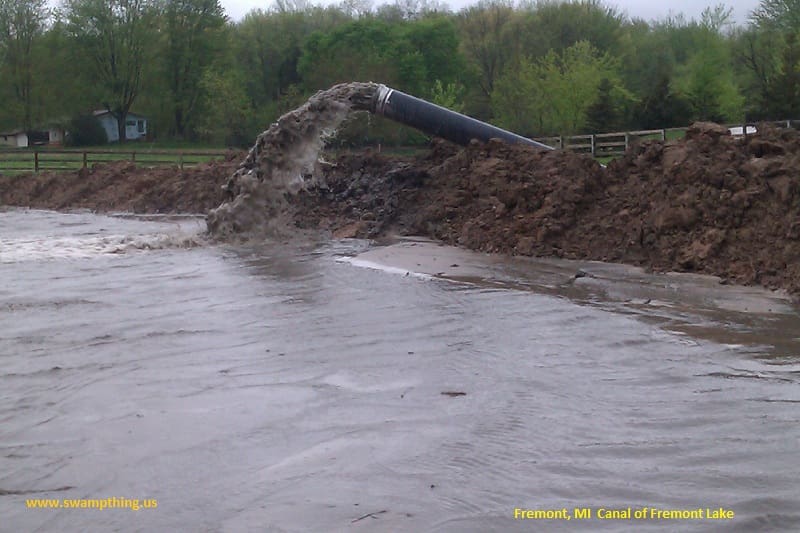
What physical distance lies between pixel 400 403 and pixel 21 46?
216ft

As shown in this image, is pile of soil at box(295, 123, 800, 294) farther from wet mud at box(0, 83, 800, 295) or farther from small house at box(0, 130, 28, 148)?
small house at box(0, 130, 28, 148)

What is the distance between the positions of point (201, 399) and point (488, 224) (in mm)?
9389

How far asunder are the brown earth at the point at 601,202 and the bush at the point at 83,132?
160 feet

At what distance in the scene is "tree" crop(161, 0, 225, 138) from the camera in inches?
2766

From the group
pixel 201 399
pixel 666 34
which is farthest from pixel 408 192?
pixel 666 34

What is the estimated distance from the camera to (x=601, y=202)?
15.1 m

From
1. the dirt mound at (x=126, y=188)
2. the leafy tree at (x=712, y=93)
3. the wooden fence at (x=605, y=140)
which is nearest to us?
the dirt mound at (x=126, y=188)

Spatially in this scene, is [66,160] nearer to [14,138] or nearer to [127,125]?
[14,138]

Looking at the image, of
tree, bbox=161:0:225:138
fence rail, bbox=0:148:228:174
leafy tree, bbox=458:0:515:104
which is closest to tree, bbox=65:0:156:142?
tree, bbox=161:0:225:138

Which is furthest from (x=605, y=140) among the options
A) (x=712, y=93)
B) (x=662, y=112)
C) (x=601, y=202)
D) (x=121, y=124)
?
(x=121, y=124)

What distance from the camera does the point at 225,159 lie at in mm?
29344

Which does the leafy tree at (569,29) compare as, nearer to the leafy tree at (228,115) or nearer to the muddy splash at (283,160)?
the leafy tree at (228,115)

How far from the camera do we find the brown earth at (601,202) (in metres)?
12.3

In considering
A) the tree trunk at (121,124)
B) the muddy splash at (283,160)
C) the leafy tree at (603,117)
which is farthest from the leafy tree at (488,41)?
the muddy splash at (283,160)
